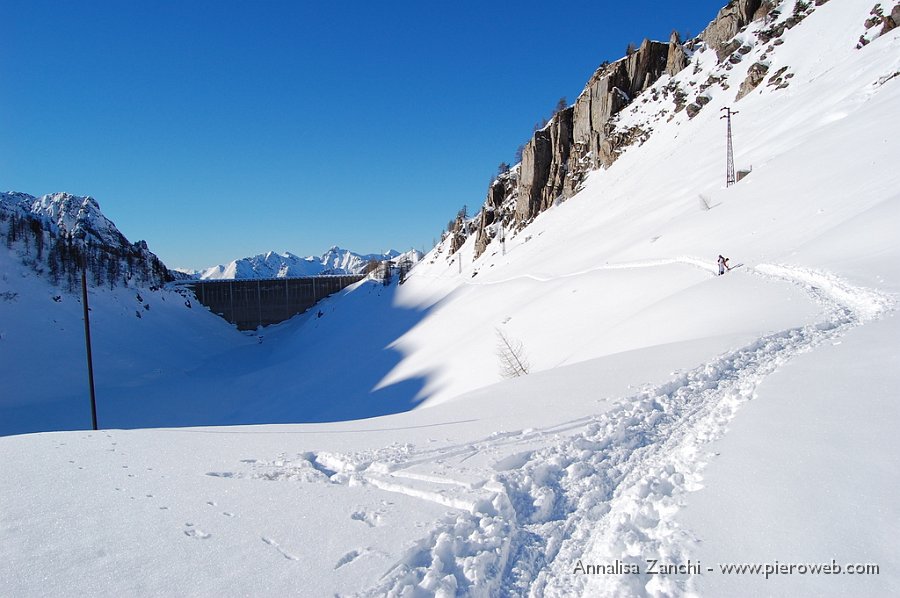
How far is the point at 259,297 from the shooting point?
95.9 metres

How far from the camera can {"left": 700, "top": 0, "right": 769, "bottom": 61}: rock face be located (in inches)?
2606

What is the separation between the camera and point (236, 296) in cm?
9238

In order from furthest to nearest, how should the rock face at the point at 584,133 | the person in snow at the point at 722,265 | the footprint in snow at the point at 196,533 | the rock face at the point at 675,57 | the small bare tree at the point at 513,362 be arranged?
the rock face at the point at 675,57
the rock face at the point at 584,133
the person in snow at the point at 722,265
the small bare tree at the point at 513,362
the footprint in snow at the point at 196,533

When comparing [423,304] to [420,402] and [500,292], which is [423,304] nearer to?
[500,292]

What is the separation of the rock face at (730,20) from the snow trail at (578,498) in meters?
76.5

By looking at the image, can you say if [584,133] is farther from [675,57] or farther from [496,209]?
[496,209]

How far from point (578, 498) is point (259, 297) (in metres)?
99.6

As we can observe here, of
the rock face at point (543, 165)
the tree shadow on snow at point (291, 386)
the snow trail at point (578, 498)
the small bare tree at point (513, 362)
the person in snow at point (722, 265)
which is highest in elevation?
the rock face at point (543, 165)

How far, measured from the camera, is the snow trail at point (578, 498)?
4012 millimetres

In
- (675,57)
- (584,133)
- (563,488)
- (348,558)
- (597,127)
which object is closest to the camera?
(348,558)

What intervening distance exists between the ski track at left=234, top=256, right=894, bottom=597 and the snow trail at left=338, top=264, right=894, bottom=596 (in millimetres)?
14

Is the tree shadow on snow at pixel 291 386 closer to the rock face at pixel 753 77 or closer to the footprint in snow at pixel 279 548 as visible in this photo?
the footprint in snow at pixel 279 548

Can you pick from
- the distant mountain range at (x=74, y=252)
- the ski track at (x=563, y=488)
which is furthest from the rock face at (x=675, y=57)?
the distant mountain range at (x=74, y=252)

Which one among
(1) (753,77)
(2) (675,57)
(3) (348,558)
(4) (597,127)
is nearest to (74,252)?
(3) (348,558)
